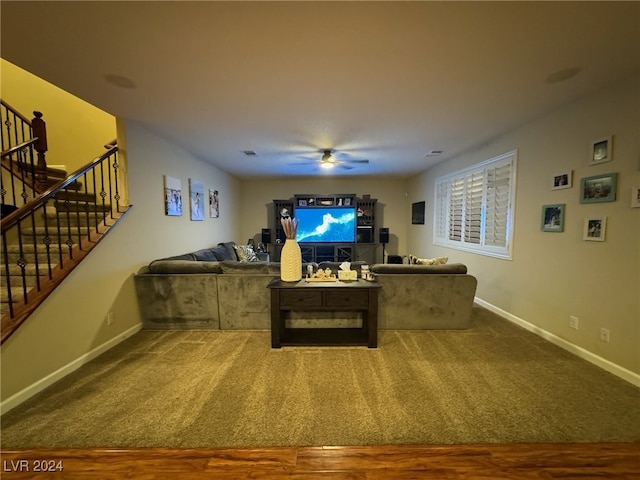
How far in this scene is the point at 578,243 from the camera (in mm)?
2635

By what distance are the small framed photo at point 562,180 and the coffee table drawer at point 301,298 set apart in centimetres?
277

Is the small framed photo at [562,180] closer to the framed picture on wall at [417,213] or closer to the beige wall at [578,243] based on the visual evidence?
the beige wall at [578,243]

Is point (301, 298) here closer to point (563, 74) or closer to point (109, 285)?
point (109, 285)

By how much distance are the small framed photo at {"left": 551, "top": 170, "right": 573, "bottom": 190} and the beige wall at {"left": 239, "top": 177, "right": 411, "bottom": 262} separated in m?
4.49

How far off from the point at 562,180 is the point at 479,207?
1.50 meters

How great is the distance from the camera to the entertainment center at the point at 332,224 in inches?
276

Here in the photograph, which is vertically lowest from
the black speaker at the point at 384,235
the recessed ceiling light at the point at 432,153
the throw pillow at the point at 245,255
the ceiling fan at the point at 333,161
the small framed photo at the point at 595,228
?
the throw pillow at the point at 245,255

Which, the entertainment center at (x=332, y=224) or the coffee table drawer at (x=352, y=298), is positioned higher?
the entertainment center at (x=332, y=224)

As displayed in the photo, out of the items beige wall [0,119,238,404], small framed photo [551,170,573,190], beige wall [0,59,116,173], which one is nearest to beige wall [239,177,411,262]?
beige wall [0,119,238,404]

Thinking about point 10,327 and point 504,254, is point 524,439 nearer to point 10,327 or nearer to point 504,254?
point 504,254

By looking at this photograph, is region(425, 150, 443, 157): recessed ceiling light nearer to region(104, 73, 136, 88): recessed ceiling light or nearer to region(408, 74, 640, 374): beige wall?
region(408, 74, 640, 374): beige wall

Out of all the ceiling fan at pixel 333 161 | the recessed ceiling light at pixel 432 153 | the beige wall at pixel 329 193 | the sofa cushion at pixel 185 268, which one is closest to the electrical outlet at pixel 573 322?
the recessed ceiling light at pixel 432 153

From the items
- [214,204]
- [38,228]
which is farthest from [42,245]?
[214,204]

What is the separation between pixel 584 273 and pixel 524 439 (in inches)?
72.7
